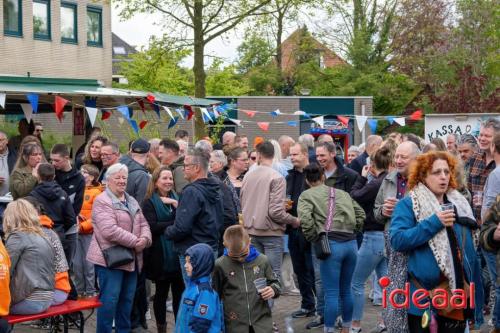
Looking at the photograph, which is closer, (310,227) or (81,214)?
(310,227)

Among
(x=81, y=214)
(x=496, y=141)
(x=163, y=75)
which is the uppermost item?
(x=163, y=75)

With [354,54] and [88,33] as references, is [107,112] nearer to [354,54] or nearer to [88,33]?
[88,33]

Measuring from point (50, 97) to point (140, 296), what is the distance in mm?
7551

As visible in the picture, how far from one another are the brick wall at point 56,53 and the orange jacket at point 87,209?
25.3 m

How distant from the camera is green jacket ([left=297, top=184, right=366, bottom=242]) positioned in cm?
907

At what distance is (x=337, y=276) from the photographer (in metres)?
9.17

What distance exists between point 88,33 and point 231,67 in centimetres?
1556

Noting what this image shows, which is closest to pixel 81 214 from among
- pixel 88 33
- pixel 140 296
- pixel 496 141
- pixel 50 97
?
pixel 140 296

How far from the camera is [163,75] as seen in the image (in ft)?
149

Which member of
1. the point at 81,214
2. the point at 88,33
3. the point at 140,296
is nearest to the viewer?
the point at 140,296

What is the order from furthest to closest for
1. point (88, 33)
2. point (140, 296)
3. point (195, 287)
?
1. point (88, 33)
2. point (140, 296)
3. point (195, 287)

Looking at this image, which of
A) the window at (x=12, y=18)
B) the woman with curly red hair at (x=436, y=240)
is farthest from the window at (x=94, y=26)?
the woman with curly red hair at (x=436, y=240)

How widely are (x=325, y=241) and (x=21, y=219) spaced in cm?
300

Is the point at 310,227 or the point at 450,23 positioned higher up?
the point at 450,23
